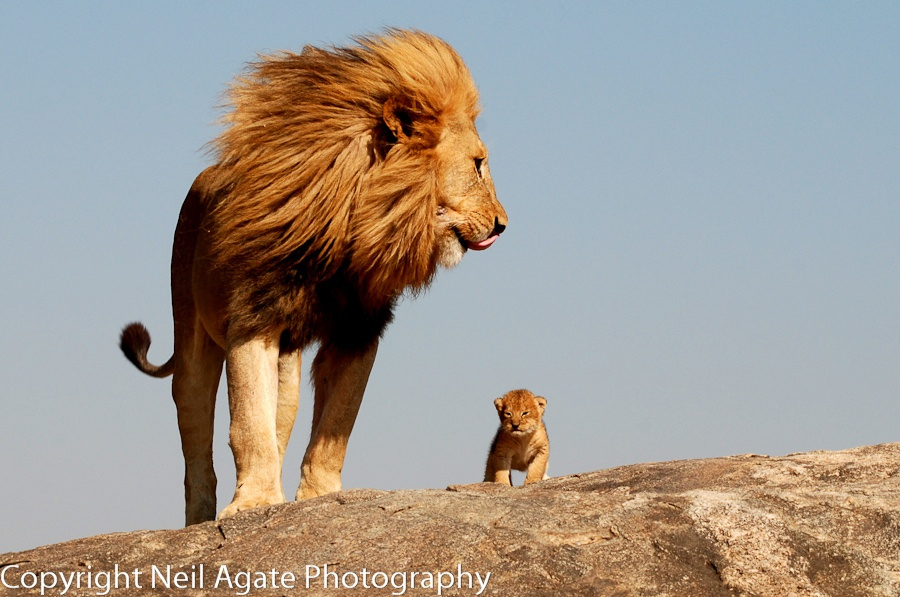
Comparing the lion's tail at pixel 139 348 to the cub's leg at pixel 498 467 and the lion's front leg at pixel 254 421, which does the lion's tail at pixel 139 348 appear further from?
the cub's leg at pixel 498 467

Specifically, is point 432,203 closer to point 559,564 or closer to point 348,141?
point 348,141

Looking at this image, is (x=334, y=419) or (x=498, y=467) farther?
(x=498, y=467)

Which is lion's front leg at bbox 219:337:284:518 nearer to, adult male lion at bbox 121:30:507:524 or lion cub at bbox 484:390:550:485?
adult male lion at bbox 121:30:507:524

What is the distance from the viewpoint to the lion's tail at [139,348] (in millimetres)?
8250

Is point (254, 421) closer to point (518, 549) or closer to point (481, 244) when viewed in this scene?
point (481, 244)

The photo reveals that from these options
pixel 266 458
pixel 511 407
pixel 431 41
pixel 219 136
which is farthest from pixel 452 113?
pixel 511 407

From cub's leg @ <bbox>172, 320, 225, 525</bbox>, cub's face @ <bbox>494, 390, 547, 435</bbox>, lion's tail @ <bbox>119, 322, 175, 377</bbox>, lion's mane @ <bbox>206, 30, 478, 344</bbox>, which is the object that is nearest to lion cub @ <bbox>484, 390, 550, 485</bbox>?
cub's face @ <bbox>494, 390, 547, 435</bbox>

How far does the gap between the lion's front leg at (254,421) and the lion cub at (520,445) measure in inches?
156

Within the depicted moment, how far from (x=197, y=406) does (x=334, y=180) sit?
5.63 ft

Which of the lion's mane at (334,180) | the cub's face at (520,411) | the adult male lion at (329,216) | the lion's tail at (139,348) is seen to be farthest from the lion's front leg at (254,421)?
the cub's face at (520,411)

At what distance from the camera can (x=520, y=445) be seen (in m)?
9.95

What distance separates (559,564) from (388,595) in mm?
547

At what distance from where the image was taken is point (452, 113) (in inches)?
247
